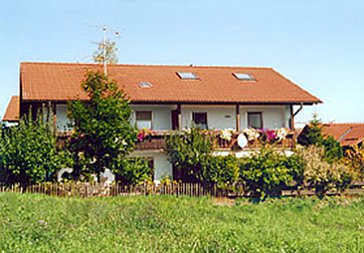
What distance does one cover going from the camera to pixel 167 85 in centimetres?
3048

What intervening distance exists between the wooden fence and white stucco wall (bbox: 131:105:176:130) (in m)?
6.63

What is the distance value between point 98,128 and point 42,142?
2352 mm

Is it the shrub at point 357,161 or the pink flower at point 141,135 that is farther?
the shrub at point 357,161

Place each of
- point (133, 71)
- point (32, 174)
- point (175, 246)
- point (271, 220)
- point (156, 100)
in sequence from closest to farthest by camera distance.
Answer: point (175, 246) → point (271, 220) → point (32, 174) → point (156, 100) → point (133, 71)

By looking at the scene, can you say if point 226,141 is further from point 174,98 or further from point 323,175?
point 323,175

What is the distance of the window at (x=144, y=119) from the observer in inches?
1135

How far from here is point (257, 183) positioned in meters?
23.3

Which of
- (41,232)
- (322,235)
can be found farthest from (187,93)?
(41,232)

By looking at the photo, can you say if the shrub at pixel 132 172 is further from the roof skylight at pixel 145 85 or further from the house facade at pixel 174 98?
the roof skylight at pixel 145 85

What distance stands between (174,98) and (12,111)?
1576 centimetres

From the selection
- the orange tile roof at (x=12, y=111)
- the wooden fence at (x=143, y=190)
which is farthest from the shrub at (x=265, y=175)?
the orange tile roof at (x=12, y=111)

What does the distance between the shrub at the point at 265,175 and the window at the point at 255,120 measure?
23.9ft

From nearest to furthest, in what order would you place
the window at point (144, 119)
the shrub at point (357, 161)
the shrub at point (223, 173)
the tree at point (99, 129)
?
the tree at point (99, 129)
the shrub at point (223, 173)
the shrub at point (357, 161)
the window at point (144, 119)

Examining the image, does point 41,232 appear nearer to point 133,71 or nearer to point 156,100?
point 156,100
